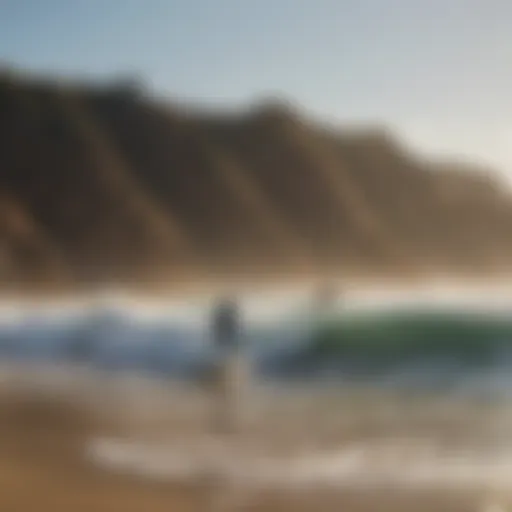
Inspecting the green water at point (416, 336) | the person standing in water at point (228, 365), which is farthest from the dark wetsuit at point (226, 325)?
the green water at point (416, 336)

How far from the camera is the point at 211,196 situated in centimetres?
159

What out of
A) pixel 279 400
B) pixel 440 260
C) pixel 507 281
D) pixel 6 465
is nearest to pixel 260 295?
pixel 279 400

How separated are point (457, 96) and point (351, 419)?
559mm

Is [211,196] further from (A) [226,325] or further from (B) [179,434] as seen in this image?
(B) [179,434]

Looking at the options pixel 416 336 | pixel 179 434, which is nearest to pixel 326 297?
pixel 416 336

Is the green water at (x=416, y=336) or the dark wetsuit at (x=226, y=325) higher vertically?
the dark wetsuit at (x=226, y=325)

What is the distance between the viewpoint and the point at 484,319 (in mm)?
1523

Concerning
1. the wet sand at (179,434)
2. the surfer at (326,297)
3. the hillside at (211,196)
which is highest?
the hillside at (211,196)

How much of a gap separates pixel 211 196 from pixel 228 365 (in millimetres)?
286

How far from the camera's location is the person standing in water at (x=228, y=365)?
155cm

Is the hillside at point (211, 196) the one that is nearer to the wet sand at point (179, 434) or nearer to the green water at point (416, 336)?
the green water at point (416, 336)

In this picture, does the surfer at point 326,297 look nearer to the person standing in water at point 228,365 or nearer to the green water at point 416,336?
the green water at point 416,336

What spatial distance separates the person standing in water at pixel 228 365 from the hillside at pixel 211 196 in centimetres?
8

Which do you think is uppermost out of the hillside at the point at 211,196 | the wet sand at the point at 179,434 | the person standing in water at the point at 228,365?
the hillside at the point at 211,196
